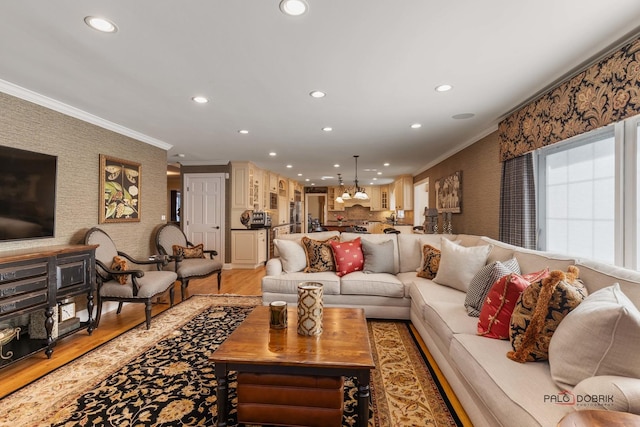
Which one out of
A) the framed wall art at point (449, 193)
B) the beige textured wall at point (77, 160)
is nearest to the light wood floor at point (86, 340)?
the beige textured wall at point (77, 160)

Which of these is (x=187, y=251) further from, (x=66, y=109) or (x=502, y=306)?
(x=502, y=306)

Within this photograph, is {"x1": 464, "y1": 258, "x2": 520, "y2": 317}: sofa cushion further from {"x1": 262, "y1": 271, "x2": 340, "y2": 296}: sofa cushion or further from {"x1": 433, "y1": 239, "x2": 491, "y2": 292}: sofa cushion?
{"x1": 262, "y1": 271, "x2": 340, "y2": 296}: sofa cushion

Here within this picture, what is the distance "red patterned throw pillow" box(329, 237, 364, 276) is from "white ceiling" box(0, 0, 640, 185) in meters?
1.55

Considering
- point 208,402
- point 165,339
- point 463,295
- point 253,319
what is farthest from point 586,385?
point 165,339

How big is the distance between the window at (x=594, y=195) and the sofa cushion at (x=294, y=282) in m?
2.14

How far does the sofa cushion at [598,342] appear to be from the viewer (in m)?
1.10

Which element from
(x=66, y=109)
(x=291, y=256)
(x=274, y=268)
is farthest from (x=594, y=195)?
(x=66, y=109)

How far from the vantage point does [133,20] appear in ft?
5.67

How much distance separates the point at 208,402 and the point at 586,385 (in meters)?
1.98

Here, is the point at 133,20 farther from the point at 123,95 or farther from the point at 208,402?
the point at 208,402

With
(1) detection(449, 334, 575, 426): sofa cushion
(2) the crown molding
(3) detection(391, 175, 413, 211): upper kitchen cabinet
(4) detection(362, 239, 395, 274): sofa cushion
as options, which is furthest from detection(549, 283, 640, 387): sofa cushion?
(3) detection(391, 175, 413, 211): upper kitchen cabinet

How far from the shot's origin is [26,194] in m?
2.74

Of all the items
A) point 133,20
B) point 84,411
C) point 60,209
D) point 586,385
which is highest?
point 133,20

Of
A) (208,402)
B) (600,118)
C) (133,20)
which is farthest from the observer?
(600,118)
